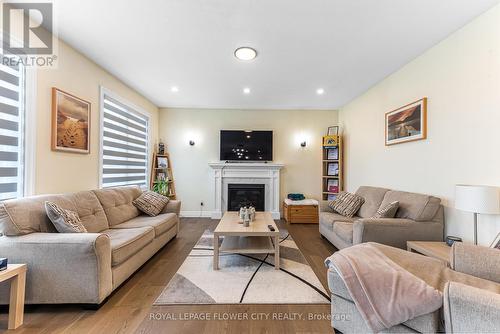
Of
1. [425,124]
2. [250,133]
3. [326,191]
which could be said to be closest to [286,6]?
[425,124]

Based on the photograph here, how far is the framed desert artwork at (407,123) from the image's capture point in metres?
2.69

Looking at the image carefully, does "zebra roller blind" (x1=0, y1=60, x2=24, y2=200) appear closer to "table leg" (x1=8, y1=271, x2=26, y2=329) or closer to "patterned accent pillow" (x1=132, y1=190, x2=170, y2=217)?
"table leg" (x1=8, y1=271, x2=26, y2=329)

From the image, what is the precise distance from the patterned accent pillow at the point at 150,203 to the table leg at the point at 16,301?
1743 mm

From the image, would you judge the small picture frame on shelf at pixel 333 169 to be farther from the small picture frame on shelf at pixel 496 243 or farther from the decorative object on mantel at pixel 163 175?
the decorative object on mantel at pixel 163 175

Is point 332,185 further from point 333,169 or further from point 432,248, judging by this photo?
point 432,248

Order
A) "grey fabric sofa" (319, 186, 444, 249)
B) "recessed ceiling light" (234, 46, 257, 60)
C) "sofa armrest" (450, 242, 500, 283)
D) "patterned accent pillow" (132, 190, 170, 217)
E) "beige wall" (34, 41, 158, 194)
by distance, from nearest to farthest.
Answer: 1. "sofa armrest" (450, 242, 500, 283)
2. "beige wall" (34, 41, 158, 194)
3. "grey fabric sofa" (319, 186, 444, 249)
4. "recessed ceiling light" (234, 46, 257, 60)
5. "patterned accent pillow" (132, 190, 170, 217)

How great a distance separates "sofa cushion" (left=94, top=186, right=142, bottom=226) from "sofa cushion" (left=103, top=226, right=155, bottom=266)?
291 millimetres

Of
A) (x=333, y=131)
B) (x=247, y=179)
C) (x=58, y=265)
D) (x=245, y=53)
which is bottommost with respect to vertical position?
(x=58, y=265)

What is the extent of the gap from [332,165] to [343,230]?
8.46 ft

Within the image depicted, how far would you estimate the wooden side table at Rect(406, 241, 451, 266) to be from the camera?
6.29 ft

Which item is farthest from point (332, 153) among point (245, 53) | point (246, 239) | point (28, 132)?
point (28, 132)

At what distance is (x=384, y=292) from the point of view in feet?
4.13

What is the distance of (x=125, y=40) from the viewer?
8.06 feet

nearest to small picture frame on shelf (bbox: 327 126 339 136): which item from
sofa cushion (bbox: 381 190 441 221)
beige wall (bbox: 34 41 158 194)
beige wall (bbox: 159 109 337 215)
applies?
beige wall (bbox: 159 109 337 215)
